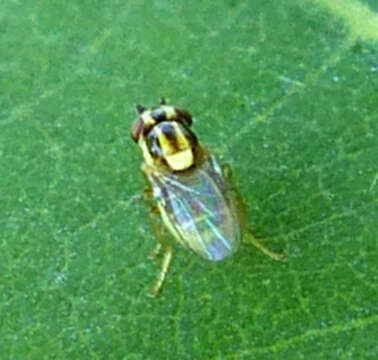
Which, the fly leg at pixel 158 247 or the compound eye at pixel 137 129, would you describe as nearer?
the fly leg at pixel 158 247

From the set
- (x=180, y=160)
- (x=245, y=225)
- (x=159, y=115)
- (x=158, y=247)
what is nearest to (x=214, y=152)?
(x=180, y=160)

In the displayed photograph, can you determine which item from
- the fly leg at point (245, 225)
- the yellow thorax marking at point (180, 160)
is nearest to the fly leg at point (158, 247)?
the yellow thorax marking at point (180, 160)

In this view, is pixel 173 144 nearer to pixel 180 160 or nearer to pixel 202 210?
pixel 180 160

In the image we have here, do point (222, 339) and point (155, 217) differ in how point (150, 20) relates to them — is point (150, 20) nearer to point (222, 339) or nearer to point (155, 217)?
point (155, 217)

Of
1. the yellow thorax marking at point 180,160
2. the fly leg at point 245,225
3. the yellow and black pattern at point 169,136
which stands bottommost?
the fly leg at point 245,225

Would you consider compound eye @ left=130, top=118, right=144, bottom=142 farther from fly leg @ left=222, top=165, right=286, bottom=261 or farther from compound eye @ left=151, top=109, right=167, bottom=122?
fly leg @ left=222, top=165, right=286, bottom=261

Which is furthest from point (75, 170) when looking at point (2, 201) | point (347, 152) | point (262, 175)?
point (347, 152)

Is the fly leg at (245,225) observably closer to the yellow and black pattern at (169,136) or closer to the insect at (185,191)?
the insect at (185,191)
